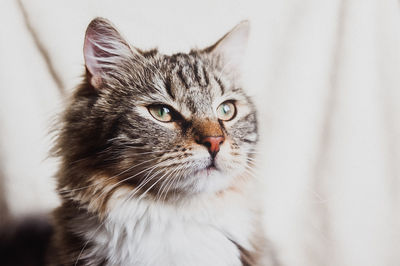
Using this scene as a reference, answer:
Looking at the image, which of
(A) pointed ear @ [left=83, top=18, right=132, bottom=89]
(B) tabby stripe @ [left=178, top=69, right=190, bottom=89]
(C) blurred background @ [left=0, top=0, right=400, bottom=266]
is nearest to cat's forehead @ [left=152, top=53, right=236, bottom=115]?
(B) tabby stripe @ [left=178, top=69, right=190, bottom=89]

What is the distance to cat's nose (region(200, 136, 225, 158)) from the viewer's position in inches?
31.4

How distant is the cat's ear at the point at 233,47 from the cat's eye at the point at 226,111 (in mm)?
143

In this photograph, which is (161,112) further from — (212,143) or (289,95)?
(289,95)

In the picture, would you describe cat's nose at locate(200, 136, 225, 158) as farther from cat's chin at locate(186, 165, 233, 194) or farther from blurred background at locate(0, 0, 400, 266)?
blurred background at locate(0, 0, 400, 266)

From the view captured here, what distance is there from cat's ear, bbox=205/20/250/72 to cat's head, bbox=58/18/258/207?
0.29 ft

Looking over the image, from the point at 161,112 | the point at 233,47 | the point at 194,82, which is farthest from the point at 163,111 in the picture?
the point at 233,47

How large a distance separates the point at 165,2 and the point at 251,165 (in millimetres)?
558

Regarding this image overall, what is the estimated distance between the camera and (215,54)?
1.05 metres

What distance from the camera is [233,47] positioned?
3.57 ft

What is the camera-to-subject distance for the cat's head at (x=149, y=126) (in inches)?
32.1

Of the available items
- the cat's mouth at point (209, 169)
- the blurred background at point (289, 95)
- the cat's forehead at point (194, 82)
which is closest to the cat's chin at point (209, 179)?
the cat's mouth at point (209, 169)

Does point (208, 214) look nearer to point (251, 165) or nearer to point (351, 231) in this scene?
point (251, 165)

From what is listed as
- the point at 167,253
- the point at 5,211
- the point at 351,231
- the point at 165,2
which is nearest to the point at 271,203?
the point at 351,231

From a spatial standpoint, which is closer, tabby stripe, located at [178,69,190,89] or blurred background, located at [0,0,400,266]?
tabby stripe, located at [178,69,190,89]
